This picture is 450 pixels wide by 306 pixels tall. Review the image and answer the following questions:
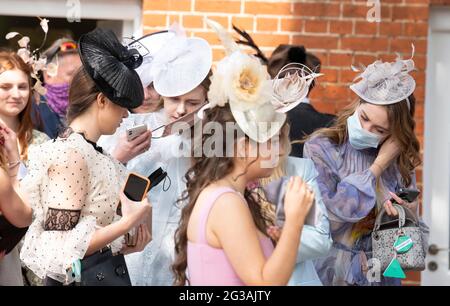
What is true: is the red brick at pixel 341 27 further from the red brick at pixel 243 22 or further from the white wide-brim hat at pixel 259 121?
the white wide-brim hat at pixel 259 121

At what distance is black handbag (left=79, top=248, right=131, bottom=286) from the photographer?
4137 millimetres

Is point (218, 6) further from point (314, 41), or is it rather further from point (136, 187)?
point (136, 187)

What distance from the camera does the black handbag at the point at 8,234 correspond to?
172 inches

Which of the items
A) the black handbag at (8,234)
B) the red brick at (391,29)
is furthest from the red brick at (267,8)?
the black handbag at (8,234)

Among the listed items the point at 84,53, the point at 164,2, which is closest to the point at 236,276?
the point at 84,53

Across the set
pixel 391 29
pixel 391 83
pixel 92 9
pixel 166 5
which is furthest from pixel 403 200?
pixel 92 9

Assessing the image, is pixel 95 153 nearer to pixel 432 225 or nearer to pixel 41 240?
pixel 41 240

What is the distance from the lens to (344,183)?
4.70 m

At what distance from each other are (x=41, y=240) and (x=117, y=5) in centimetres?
304

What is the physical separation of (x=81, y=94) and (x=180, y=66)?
0.62 meters

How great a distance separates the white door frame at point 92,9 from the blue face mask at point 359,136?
7.81 feet

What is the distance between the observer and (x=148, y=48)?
15.7ft

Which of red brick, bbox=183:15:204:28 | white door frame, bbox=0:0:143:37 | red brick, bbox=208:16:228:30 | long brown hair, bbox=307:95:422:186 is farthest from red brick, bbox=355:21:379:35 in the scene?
long brown hair, bbox=307:95:422:186

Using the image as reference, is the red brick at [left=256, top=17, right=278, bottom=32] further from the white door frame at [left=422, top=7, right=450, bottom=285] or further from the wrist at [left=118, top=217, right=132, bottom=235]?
the wrist at [left=118, top=217, right=132, bottom=235]
